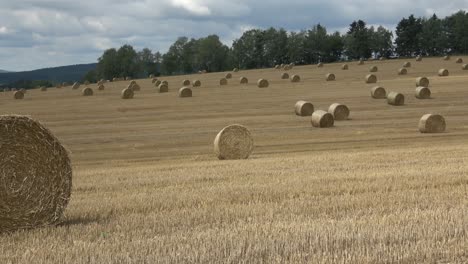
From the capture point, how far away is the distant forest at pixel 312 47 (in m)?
101

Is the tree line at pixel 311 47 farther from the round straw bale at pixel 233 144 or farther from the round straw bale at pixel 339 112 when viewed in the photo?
the round straw bale at pixel 233 144

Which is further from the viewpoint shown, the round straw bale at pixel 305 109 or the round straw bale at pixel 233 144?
the round straw bale at pixel 305 109

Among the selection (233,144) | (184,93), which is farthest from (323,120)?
(184,93)

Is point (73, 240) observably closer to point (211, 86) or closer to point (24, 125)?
point (24, 125)

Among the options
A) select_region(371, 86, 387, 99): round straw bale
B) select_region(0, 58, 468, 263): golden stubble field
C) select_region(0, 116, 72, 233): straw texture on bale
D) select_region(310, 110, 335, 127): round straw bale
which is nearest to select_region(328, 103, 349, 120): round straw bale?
select_region(0, 58, 468, 263): golden stubble field

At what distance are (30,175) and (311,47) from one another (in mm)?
98475

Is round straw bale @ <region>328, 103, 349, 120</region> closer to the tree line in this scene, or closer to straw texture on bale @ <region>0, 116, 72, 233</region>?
straw texture on bale @ <region>0, 116, 72, 233</region>

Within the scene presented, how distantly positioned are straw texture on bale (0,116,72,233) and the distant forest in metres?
90.1

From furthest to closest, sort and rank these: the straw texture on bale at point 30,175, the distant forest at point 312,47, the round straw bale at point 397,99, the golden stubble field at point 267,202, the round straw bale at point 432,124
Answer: the distant forest at point 312,47
the round straw bale at point 397,99
the round straw bale at point 432,124
the straw texture on bale at point 30,175
the golden stubble field at point 267,202

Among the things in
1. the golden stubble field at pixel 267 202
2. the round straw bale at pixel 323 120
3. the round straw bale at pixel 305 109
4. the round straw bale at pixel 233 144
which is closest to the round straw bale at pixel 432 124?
the golden stubble field at pixel 267 202

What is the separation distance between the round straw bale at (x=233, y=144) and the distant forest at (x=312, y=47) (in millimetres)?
79038

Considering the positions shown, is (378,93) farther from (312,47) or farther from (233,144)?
(312,47)

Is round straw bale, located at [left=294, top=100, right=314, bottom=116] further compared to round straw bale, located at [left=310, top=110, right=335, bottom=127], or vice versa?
round straw bale, located at [left=294, top=100, right=314, bottom=116]

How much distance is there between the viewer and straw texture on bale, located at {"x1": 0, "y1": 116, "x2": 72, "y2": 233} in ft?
29.3
